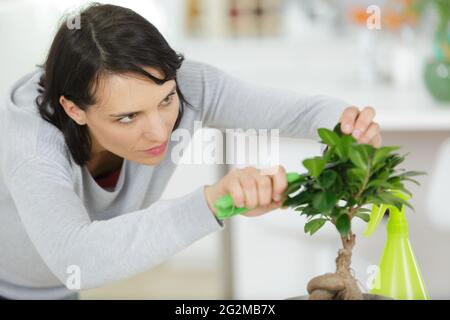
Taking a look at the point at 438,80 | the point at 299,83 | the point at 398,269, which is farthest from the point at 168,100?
the point at 438,80

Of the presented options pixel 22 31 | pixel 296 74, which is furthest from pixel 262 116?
pixel 296 74

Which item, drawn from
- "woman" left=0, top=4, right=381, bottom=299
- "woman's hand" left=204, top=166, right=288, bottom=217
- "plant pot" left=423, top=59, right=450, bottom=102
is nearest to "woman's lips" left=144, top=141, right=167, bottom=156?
"woman" left=0, top=4, right=381, bottom=299

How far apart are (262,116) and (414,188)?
2.44ft

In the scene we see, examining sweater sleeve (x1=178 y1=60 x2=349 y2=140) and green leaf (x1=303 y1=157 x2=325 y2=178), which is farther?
sweater sleeve (x1=178 y1=60 x2=349 y2=140)

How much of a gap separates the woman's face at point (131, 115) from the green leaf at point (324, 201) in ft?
0.52

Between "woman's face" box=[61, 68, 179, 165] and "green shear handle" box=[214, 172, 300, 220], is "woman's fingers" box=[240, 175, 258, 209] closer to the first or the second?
"green shear handle" box=[214, 172, 300, 220]

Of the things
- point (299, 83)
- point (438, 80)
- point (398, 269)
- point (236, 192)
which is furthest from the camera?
point (438, 80)

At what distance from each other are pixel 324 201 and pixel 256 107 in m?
0.17

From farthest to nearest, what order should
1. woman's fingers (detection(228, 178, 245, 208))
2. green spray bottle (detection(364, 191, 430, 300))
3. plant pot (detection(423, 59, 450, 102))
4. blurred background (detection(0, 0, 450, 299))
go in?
plant pot (detection(423, 59, 450, 102)), blurred background (detection(0, 0, 450, 299)), green spray bottle (detection(364, 191, 430, 300)), woman's fingers (detection(228, 178, 245, 208))

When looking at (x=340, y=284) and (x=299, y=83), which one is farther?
(x=299, y=83)

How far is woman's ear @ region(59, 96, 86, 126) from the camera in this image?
67 cm

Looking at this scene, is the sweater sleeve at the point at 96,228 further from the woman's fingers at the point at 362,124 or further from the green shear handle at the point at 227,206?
the woman's fingers at the point at 362,124

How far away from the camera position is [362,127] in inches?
26.8

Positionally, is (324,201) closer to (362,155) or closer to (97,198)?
(362,155)
